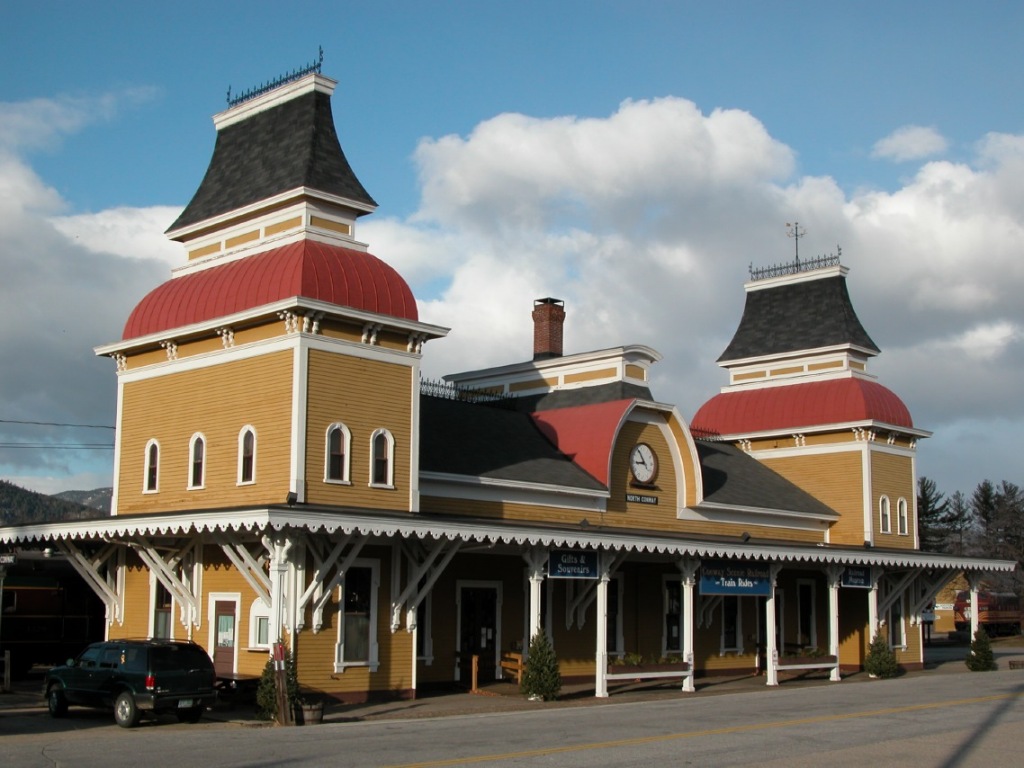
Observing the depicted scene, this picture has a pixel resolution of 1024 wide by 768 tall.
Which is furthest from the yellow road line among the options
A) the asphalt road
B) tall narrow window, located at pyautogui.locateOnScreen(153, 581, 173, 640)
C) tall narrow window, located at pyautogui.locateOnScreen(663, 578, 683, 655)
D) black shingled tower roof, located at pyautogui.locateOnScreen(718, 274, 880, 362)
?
black shingled tower roof, located at pyautogui.locateOnScreen(718, 274, 880, 362)

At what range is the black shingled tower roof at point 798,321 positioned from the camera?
43.4 metres

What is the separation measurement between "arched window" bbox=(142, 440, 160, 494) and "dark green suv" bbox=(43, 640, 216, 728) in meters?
6.20

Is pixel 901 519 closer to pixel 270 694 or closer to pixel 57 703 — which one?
pixel 270 694

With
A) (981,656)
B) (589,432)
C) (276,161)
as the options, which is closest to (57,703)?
(276,161)

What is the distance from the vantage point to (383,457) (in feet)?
84.7

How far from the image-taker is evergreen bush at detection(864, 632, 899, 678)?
119 feet

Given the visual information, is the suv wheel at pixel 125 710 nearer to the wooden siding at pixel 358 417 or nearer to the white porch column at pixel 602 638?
the wooden siding at pixel 358 417

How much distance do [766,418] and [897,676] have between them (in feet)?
32.6

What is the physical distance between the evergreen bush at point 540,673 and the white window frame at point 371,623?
3.26 meters

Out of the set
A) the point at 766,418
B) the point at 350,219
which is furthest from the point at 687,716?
the point at 766,418

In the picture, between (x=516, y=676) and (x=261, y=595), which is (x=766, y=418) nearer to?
(x=516, y=676)

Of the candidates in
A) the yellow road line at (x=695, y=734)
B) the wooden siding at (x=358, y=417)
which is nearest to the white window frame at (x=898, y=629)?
the yellow road line at (x=695, y=734)

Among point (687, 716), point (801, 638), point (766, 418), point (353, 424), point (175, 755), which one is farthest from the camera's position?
point (766, 418)

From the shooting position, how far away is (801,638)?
40.1m
